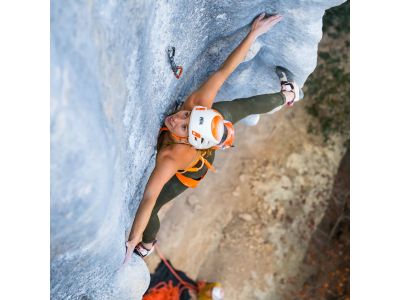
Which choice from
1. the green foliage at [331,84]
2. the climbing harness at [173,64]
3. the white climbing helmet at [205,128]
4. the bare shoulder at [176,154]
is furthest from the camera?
the green foliage at [331,84]

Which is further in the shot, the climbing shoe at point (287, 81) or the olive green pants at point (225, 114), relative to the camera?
the climbing shoe at point (287, 81)

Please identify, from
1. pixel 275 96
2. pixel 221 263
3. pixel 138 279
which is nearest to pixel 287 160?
pixel 221 263

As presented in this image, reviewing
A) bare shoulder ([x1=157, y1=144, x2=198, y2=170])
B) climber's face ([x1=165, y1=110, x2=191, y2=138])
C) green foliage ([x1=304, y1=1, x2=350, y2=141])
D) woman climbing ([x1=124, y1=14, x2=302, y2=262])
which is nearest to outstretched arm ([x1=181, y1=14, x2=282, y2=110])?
woman climbing ([x1=124, y1=14, x2=302, y2=262])

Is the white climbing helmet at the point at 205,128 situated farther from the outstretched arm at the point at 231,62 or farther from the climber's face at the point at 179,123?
the outstretched arm at the point at 231,62

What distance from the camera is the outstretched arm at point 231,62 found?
3.00 m

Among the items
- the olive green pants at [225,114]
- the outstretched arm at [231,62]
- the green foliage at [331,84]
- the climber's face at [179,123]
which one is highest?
the outstretched arm at [231,62]

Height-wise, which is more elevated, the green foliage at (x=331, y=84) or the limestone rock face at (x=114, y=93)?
the limestone rock face at (x=114, y=93)

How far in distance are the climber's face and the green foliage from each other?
390 cm

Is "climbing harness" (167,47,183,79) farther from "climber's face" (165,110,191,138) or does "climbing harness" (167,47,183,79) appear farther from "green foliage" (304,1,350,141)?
"green foliage" (304,1,350,141)

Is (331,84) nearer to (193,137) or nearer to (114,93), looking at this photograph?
(193,137)

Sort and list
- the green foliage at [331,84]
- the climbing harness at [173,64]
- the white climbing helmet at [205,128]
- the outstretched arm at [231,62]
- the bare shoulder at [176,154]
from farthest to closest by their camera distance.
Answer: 1. the green foliage at [331,84]
2. the outstretched arm at [231,62]
3. the bare shoulder at [176,154]
4. the white climbing helmet at [205,128]
5. the climbing harness at [173,64]

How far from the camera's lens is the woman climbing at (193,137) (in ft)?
8.86

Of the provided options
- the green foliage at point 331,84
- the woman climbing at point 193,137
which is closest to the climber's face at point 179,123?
the woman climbing at point 193,137
